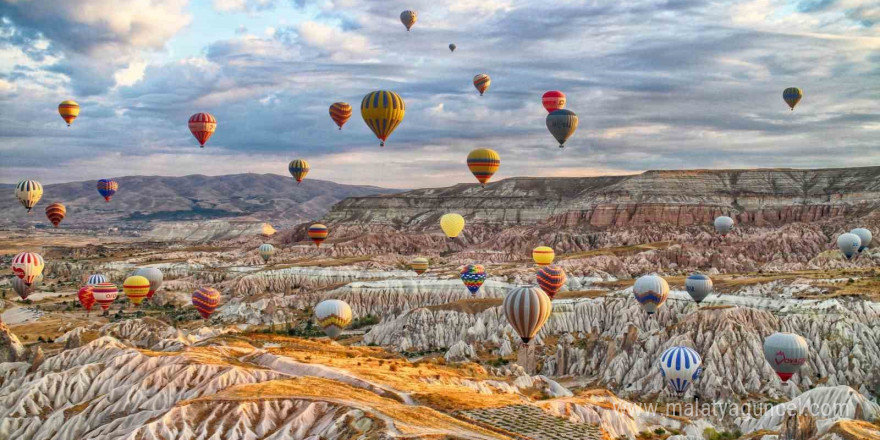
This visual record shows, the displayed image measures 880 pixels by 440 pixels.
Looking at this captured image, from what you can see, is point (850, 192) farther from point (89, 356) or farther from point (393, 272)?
point (89, 356)

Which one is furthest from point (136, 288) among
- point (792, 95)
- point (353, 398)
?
point (792, 95)

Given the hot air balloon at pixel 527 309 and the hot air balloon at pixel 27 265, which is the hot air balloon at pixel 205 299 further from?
the hot air balloon at pixel 527 309

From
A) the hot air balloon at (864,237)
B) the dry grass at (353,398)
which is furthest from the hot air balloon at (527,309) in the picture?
the hot air balloon at (864,237)

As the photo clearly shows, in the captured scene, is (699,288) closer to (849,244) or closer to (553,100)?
(553,100)

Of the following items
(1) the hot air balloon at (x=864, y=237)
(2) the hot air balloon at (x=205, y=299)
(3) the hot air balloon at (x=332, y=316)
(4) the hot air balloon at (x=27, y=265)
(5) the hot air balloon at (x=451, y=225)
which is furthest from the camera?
(1) the hot air balloon at (x=864, y=237)

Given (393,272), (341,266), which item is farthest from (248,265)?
(393,272)

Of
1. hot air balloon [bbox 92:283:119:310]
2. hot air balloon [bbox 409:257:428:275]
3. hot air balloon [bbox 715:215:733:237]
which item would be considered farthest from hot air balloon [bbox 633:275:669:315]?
hot air balloon [bbox 715:215:733:237]
